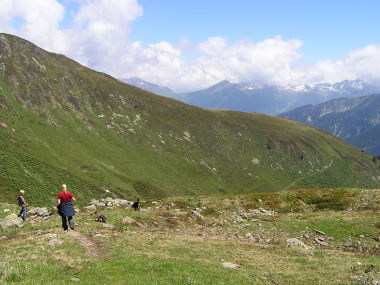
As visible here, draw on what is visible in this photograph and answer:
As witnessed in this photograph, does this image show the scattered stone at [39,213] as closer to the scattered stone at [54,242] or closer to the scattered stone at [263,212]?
the scattered stone at [54,242]

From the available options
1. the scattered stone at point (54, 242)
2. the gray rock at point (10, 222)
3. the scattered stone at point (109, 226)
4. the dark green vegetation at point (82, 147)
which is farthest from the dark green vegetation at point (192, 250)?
the dark green vegetation at point (82, 147)

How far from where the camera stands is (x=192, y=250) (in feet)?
72.2

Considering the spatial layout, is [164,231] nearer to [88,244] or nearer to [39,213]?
[88,244]

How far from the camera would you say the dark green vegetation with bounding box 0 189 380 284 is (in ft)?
51.4

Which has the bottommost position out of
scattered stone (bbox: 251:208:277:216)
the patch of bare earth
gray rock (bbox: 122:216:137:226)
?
scattered stone (bbox: 251:208:277:216)

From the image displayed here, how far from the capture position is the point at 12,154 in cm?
10781

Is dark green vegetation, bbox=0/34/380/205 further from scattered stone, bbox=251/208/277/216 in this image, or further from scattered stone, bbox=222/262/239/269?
scattered stone, bbox=222/262/239/269

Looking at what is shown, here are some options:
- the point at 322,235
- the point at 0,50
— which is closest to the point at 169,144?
the point at 0,50

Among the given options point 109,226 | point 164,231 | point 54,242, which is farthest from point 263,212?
point 54,242

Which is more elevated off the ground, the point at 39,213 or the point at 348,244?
the point at 348,244

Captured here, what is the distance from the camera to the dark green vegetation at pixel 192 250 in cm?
1566

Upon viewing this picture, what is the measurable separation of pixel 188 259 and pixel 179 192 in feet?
417

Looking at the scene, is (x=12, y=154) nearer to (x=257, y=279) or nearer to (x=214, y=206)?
(x=214, y=206)

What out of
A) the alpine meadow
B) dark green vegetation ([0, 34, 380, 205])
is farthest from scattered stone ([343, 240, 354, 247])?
dark green vegetation ([0, 34, 380, 205])
